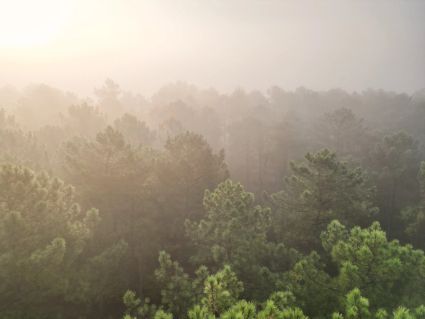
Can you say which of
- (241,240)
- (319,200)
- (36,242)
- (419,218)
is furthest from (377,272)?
(419,218)

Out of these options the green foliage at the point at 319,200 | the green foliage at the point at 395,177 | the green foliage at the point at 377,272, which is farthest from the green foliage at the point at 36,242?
the green foliage at the point at 395,177

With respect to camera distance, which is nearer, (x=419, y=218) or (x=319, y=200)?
(x=319, y=200)

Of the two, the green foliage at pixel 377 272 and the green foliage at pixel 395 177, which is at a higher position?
the green foliage at pixel 395 177

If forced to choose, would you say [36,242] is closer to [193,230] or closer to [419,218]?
[193,230]

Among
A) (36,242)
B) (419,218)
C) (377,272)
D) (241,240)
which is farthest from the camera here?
(419,218)

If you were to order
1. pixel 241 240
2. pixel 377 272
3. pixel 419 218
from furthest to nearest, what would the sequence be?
pixel 419 218 < pixel 241 240 < pixel 377 272

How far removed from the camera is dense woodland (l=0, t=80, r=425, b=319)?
1214 centimetres

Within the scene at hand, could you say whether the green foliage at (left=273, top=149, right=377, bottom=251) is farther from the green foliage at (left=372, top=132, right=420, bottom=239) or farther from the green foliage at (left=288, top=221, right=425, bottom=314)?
the green foliage at (left=372, top=132, right=420, bottom=239)

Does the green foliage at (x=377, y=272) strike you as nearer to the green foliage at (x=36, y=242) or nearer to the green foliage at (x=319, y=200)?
the green foliage at (x=319, y=200)

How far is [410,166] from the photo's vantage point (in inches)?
1324

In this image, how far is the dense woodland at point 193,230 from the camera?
12141 mm

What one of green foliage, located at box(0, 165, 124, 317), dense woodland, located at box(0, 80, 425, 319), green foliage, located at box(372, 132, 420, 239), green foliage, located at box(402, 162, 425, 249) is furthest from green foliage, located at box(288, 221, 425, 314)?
green foliage, located at box(372, 132, 420, 239)

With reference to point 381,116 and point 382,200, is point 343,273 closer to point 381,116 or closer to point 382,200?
point 382,200

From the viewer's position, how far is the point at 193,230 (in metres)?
18.6
